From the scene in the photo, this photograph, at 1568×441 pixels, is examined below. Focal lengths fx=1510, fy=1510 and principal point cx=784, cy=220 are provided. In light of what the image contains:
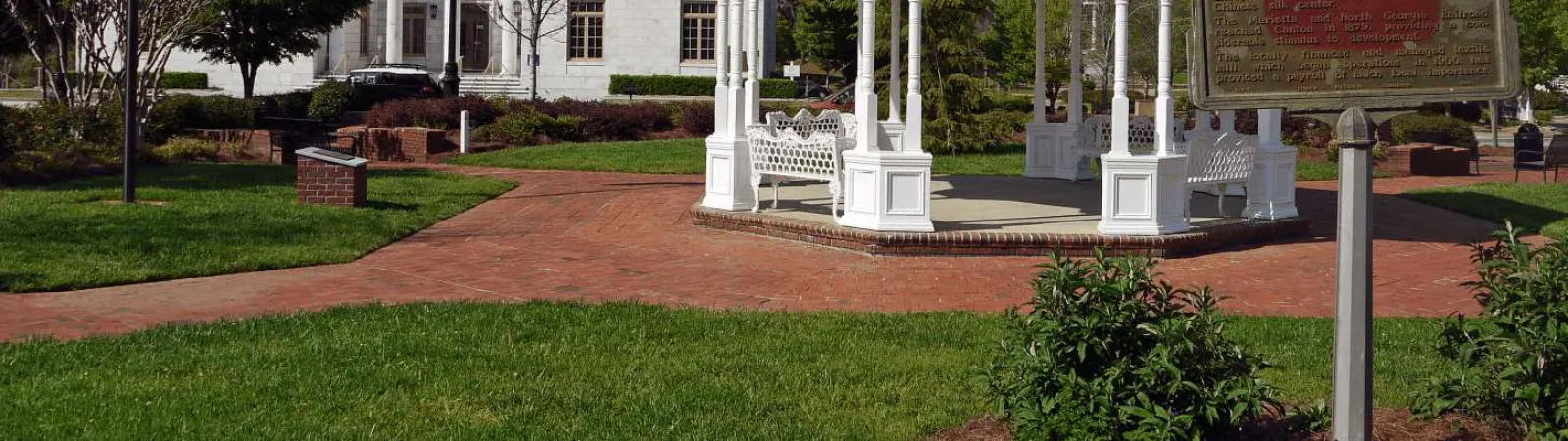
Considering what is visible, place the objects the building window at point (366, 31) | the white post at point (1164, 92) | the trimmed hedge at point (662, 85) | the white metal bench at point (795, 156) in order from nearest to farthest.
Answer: the white post at point (1164, 92)
the white metal bench at point (795, 156)
the trimmed hedge at point (662, 85)
the building window at point (366, 31)

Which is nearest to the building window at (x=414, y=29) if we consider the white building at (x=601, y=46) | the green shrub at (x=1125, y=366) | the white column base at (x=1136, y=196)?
the white building at (x=601, y=46)

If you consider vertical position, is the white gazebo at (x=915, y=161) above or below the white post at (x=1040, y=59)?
below

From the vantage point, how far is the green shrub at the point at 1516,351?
16.6ft

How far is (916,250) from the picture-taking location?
11.4 meters

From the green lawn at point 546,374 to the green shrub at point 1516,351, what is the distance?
2.58ft

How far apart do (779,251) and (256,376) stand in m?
5.76

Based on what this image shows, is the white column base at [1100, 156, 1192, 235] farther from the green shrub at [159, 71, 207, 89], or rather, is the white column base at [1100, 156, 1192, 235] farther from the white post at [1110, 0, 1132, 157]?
the green shrub at [159, 71, 207, 89]

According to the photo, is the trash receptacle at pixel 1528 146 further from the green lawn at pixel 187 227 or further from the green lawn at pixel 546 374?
the green lawn at pixel 546 374

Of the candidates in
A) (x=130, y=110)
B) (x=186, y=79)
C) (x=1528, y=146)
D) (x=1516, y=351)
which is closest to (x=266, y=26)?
(x=130, y=110)

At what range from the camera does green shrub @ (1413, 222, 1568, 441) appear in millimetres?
5066

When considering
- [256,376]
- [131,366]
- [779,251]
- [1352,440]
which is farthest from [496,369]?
[779,251]

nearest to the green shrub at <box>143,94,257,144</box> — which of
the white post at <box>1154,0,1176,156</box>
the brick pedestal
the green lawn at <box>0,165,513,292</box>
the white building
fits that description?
the green lawn at <box>0,165,513,292</box>

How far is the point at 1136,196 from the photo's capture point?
1176 centimetres

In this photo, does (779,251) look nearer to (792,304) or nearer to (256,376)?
(792,304)
